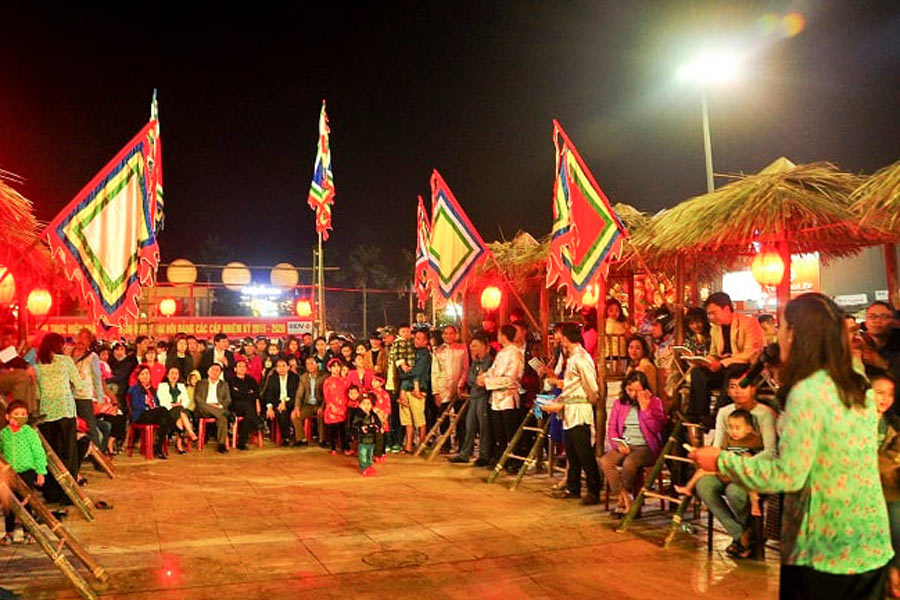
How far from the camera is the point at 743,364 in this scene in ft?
22.2

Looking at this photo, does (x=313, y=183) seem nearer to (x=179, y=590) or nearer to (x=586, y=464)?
(x=586, y=464)

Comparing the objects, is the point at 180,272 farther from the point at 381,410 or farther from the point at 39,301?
the point at 381,410

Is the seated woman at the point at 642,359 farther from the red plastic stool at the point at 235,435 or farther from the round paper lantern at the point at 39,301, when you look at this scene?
the round paper lantern at the point at 39,301

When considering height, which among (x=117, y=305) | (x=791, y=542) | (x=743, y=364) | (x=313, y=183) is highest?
(x=313, y=183)

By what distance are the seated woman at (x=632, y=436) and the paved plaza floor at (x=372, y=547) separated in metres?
0.37

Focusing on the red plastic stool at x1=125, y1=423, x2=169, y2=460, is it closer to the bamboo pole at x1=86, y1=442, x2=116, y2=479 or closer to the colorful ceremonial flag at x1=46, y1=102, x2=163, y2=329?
the bamboo pole at x1=86, y1=442, x2=116, y2=479

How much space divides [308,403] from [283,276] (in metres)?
12.9

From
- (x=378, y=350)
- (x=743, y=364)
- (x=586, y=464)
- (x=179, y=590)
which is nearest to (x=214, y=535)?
(x=179, y=590)

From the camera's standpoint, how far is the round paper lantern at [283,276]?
2452 cm

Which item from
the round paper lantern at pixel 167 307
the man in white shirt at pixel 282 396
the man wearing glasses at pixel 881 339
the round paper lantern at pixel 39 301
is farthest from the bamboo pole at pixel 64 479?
the round paper lantern at pixel 167 307

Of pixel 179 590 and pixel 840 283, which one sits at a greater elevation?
pixel 840 283

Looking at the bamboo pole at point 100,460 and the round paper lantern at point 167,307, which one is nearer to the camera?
the bamboo pole at point 100,460

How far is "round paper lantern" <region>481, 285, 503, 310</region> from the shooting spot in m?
14.5

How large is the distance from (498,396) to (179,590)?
5.29 meters
